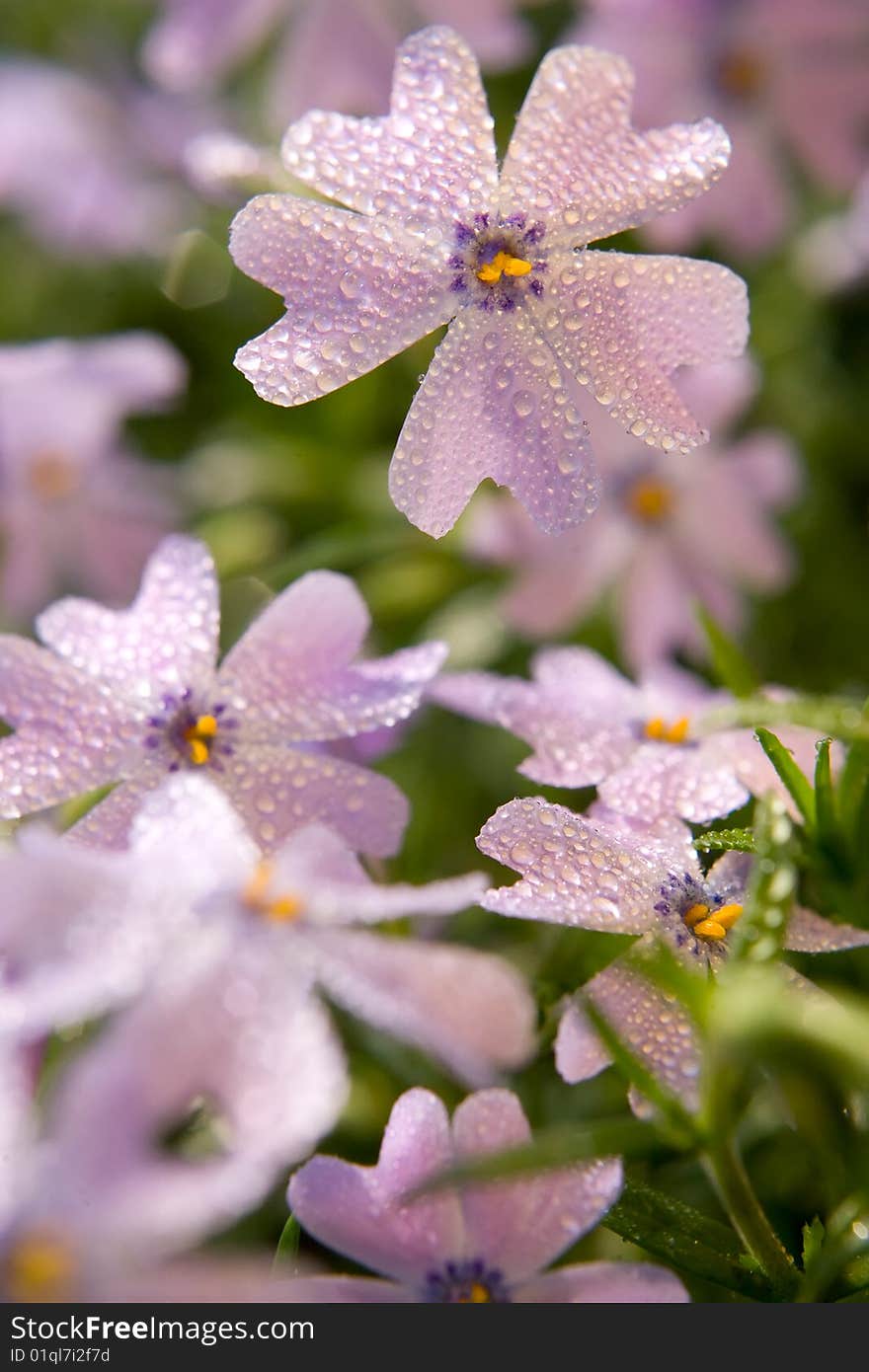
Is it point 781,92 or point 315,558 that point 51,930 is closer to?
point 315,558

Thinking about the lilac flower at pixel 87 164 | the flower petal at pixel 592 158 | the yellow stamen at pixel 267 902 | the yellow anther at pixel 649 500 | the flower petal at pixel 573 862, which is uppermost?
the flower petal at pixel 592 158

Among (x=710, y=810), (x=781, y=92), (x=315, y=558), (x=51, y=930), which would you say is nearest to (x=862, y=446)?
(x=781, y=92)

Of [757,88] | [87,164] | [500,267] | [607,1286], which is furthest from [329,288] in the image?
[87,164]

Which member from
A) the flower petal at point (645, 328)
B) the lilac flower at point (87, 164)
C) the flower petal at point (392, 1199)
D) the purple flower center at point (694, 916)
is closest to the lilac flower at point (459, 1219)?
the flower petal at point (392, 1199)

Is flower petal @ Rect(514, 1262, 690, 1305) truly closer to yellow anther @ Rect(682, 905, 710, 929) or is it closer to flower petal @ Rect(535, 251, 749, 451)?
yellow anther @ Rect(682, 905, 710, 929)

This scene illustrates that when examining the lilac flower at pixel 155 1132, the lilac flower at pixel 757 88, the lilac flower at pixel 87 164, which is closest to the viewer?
the lilac flower at pixel 155 1132

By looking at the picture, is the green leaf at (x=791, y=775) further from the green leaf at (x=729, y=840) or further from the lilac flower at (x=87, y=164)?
the lilac flower at (x=87, y=164)

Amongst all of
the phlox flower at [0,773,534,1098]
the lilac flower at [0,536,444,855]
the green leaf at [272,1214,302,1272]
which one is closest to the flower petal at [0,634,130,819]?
the lilac flower at [0,536,444,855]

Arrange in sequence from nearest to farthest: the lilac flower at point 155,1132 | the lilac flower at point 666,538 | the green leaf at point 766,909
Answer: the lilac flower at point 155,1132
the green leaf at point 766,909
the lilac flower at point 666,538
